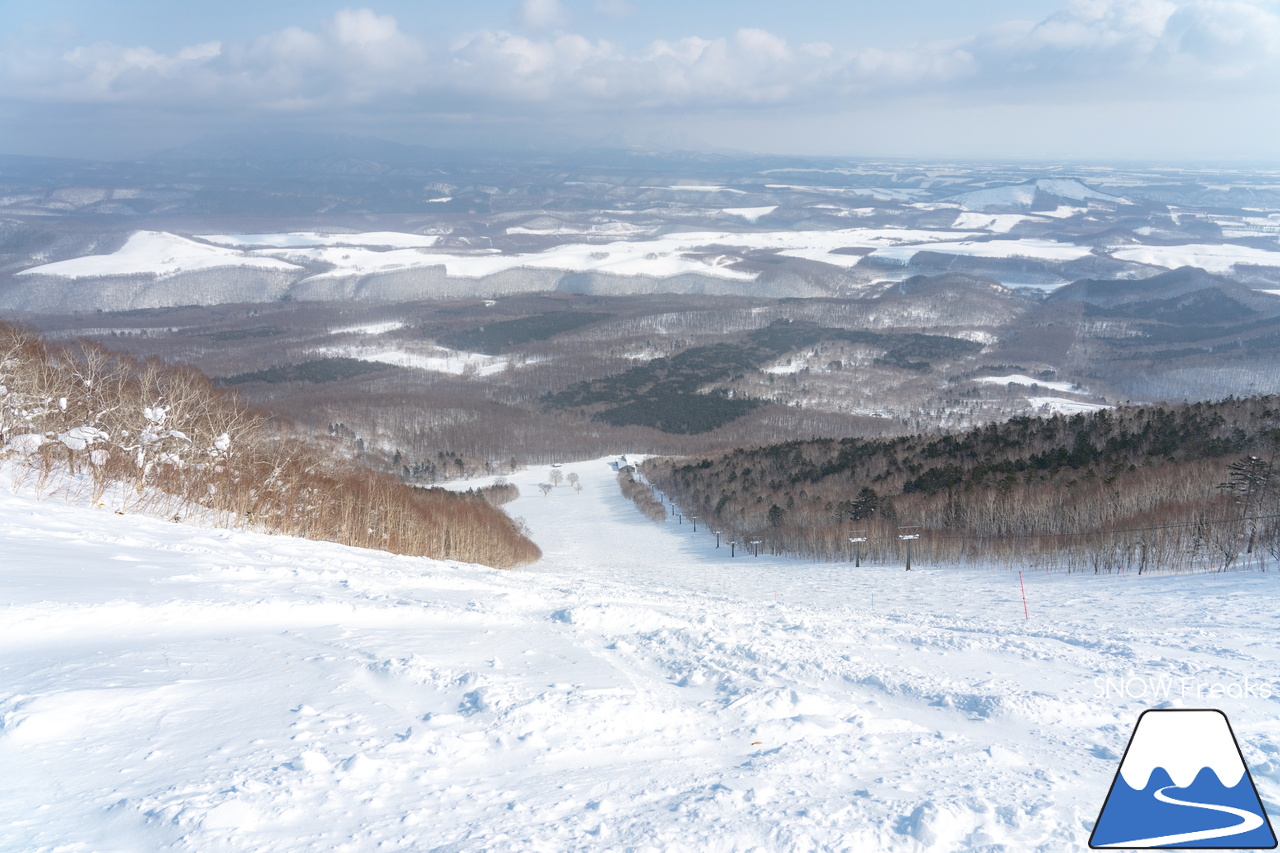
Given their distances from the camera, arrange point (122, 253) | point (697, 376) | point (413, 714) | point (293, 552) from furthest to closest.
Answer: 1. point (122, 253)
2. point (697, 376)
3. point (293, 552)
4. point (413, 714)

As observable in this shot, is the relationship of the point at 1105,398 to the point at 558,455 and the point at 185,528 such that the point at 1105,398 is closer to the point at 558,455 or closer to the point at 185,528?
→ the point at 558,455

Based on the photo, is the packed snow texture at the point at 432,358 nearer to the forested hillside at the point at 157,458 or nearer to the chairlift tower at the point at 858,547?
the chairlift tower at the point at 858,547

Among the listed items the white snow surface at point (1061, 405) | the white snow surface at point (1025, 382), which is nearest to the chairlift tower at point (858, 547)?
the white snow surface at point (1061, 405)

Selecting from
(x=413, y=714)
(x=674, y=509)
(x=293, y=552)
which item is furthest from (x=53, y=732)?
(x=674, y=509)

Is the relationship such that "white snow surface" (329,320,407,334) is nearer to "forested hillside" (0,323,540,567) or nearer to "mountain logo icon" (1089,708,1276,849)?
"forested hillside" (0,323,540,567)

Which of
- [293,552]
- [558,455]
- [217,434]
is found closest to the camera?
[293,552]

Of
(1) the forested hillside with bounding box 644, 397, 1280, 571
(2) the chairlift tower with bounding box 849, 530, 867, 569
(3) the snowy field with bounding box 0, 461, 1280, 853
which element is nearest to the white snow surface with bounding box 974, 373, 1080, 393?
(1) the forested hillside with bounding box 644, 397, 1280, 571
